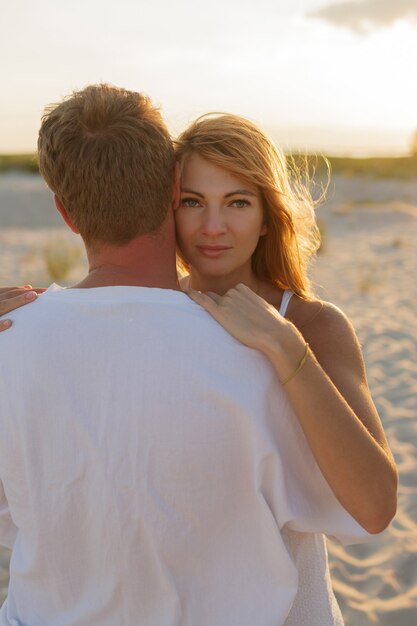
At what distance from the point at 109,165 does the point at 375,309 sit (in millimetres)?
7822

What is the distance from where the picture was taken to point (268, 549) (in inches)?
61.3

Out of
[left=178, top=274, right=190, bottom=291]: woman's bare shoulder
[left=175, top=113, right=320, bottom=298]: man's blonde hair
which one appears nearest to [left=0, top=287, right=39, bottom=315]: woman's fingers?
[left=175, top=113, right=320, bottom=298]: man's blonde hair

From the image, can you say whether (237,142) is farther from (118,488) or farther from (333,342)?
(118,488)

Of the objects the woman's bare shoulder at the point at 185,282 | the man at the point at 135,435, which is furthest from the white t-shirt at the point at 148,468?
the woman's bare shoulder at the point at 185,282

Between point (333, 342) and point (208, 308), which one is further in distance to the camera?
point (333, 342)

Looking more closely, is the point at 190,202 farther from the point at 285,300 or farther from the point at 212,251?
the point at 285,300

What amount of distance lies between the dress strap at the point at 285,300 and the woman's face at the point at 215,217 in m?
0.18

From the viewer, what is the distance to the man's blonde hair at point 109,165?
5.23 feet

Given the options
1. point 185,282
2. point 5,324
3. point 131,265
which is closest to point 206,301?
point 131,265

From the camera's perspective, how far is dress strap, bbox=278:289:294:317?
7.66 ft

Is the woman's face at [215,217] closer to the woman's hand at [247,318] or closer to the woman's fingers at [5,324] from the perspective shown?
the woman's hand at [247,318]

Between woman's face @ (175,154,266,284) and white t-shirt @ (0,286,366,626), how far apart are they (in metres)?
0.90

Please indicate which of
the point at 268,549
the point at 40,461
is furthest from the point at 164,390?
the point at 268,549

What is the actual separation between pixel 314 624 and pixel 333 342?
75 centimetres
